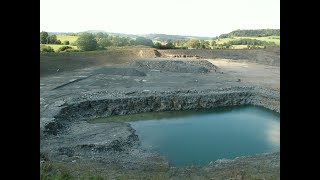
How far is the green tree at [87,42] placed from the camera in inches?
856

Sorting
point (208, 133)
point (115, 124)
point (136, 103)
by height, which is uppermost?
point (136, 103)

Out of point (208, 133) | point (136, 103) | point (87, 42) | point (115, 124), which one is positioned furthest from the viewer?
point (87, 42)

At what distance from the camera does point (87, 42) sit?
22.3 meters

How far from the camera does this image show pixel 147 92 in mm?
13461

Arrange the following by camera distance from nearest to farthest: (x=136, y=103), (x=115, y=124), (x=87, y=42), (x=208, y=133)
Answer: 1. (x=115, y=124)
2. (x=208, y=133)
3. (x=136, y=103)
4. (x=87, y=42)

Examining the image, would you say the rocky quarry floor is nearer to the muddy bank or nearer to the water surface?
the muddy bank

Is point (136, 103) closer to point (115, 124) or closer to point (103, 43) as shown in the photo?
point (115, 124)

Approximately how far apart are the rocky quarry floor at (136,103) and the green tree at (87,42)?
2882mm

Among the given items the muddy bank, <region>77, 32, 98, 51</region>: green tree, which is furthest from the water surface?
<region>77, 32, 98, 51</region>: green tree

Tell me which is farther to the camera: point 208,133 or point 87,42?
point 87,42

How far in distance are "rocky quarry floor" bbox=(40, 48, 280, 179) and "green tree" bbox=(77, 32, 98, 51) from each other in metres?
2.88

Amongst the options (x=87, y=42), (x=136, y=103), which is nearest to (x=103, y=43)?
(x=87, y=42)

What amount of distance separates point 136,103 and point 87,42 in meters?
10.9
